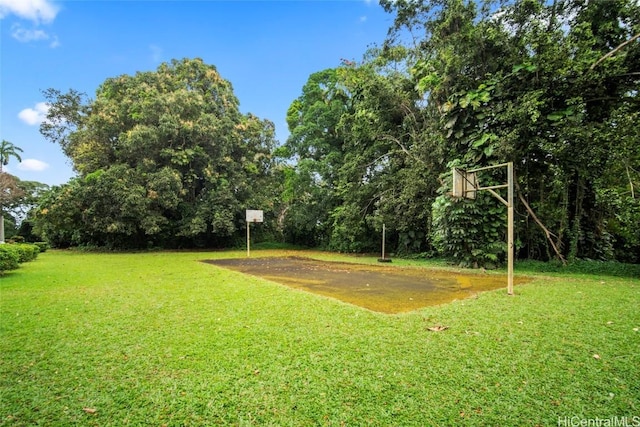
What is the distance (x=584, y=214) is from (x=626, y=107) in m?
3.30

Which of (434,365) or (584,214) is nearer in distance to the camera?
(434,365)

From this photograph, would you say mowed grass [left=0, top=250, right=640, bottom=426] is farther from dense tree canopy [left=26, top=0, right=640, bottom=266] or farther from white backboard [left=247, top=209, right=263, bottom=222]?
white backboard [left=247, top=209, right=263, bottom=222]

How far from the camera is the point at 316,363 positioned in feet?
7.64

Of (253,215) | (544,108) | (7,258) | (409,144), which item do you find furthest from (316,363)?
(253,215)

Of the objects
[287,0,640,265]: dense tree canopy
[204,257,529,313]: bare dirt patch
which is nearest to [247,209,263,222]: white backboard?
[287,0,640,265]: dense tree canopy

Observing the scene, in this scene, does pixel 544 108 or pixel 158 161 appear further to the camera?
pixel 158 161

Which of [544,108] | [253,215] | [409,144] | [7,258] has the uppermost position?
[409,144]

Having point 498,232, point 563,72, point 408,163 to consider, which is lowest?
point 498,232

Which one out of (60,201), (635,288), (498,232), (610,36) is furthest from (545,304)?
(60,201)

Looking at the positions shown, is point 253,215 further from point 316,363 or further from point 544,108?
point 316,363

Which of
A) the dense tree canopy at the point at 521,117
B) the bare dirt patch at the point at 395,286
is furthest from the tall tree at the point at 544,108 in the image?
the bare dirt patch at the point at 395,286

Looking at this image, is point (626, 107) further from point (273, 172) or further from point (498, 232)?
point (273, 172)

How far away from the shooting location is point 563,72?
6340 millimetres

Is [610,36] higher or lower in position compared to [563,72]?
higher
